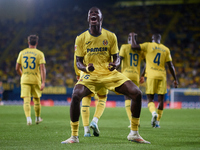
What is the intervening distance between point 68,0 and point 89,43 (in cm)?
3158

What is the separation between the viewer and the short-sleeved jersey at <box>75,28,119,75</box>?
5.64m

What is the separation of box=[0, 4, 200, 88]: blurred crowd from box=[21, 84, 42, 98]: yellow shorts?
630 inches

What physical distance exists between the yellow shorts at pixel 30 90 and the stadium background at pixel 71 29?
14.3 metres

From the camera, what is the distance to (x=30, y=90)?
938cm

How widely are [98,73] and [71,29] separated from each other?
1107 inches

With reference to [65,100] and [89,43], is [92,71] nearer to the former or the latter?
[89,43]

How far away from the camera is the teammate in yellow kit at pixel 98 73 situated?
5383 millimetres

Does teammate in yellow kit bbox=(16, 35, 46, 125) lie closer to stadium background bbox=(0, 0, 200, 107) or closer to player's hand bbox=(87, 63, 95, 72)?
player's hand bbox=(87, 63, 95, 72)

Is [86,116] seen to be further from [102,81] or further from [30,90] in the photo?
[30,90]

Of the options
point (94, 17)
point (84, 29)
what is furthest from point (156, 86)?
point (84, 29)

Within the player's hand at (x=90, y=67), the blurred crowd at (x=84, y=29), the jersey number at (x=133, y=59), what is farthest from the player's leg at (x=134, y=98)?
the blurred crowd at (x=84, y=29)

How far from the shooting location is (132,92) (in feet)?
17.5

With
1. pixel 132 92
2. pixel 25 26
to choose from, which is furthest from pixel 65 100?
pixel 132 92

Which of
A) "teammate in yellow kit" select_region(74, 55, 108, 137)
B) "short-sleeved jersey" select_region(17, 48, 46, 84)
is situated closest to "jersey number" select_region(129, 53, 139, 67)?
"teammate in yellow kit" select_region(74, 55, 108, 137)
